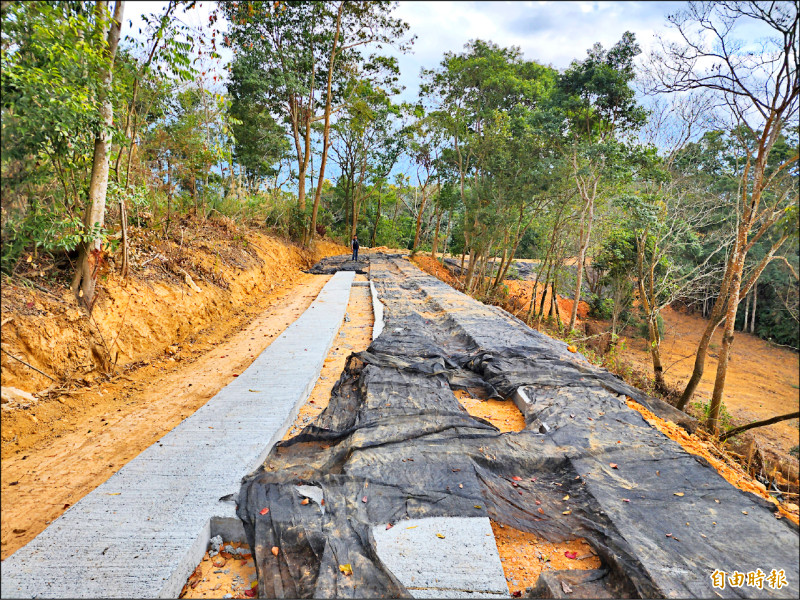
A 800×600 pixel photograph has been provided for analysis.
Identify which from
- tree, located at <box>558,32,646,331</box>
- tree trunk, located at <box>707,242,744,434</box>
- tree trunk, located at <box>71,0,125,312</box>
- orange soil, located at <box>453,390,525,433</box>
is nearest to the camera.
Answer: tree trunk, located at <box>71,0,125,312</box>

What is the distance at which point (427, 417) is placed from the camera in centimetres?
326

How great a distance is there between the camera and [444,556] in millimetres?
2027

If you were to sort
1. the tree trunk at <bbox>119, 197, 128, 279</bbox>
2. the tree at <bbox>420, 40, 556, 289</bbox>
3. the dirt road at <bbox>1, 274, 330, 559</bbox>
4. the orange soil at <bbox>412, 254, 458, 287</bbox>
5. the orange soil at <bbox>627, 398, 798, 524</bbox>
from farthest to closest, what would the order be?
the orange soil at <bbox>412, 254, 458, 287</bbox> → the tree at <bbox>420, 40, 556, 289</bbox> → the tree trunk at <bbox>119, 197, 128, 279</bbox> → the orange soil at <bbox>627, 398, 798, 524</bbox> → the dirt road at <bbox>1, 274, 330, 559</bbox>

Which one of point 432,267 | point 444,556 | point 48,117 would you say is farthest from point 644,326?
point 48,117

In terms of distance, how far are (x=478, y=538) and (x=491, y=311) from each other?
632 centimetres

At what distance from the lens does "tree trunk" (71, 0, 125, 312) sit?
3.63 metres

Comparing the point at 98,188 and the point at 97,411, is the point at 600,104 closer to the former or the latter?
the point at 98,188

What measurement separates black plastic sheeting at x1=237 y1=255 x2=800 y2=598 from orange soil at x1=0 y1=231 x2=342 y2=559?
3.93 feet

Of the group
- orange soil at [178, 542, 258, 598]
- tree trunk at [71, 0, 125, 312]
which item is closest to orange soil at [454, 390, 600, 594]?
orange soil at [178, 542, 258, 598]

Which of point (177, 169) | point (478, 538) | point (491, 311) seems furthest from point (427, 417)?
point (177, 169)

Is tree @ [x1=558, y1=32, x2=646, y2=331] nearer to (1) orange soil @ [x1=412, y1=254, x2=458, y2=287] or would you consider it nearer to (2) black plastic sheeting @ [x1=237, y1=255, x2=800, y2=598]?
(2) black plastic sheeting @ [x1=237, y1=255, x2=800, y2=598]

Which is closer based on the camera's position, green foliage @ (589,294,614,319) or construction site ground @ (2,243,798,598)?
construction site ground @ (2,243,798,598)

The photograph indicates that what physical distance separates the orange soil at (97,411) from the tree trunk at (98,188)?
0.41 metres

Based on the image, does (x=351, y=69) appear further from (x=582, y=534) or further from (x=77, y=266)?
(x=582, y=534)
